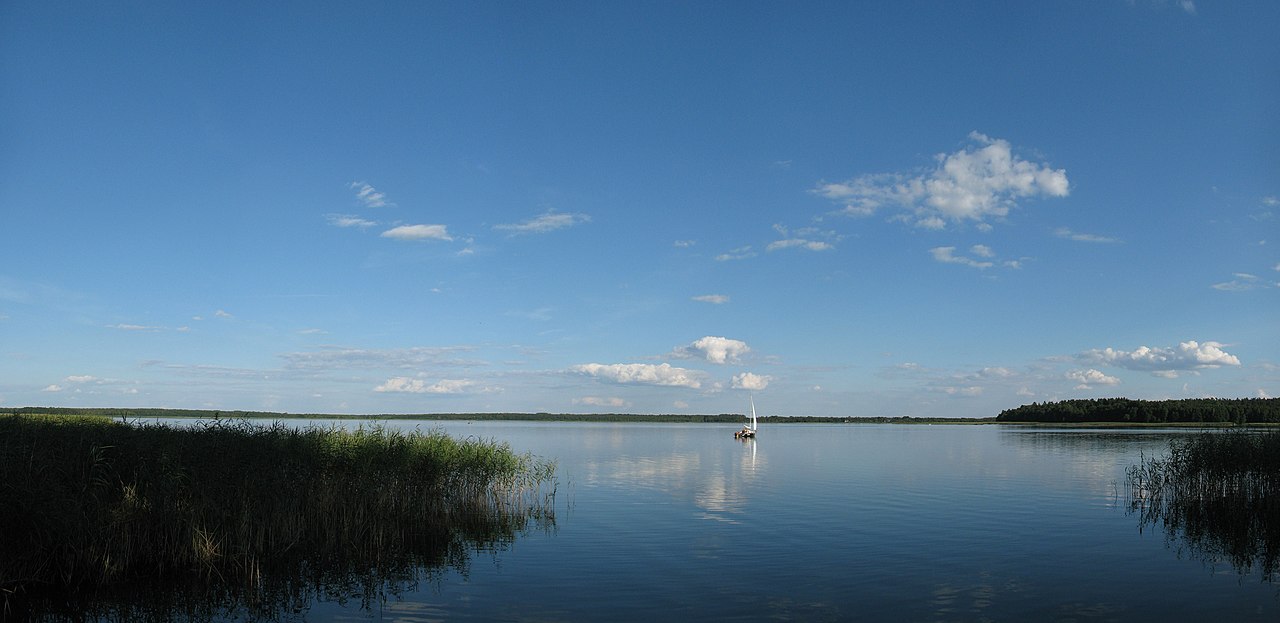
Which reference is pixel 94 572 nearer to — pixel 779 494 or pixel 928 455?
pixel 779 494

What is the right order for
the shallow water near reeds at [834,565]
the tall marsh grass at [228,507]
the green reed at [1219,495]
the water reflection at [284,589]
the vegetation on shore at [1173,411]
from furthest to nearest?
the vegetation on shore at [1173,411]
the green reed at [1219,495]
the tall marsh grass at [228,507]
the shallow water near reeds at [834,565]
the water reflection at [284,589]

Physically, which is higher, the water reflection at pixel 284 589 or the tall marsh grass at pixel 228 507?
the tall marsh grass at pixel 228 507

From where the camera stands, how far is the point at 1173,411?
528ft

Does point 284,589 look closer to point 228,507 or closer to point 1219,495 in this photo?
point 228,507

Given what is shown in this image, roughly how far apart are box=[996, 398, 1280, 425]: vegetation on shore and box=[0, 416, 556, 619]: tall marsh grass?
15615 cm

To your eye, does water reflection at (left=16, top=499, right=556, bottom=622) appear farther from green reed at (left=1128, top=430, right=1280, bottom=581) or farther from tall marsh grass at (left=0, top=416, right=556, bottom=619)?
green reed at (left=1128, top=430, right=1280, bottom=581)

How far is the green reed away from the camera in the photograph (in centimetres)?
2516

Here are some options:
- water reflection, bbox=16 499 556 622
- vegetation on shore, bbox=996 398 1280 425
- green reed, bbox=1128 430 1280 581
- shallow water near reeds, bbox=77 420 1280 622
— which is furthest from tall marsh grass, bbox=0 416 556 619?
vegetation on shore, bbox=996 398 1280 425

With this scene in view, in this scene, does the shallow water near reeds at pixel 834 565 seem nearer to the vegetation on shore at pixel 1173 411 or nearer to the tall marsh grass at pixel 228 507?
the tall marsh grass at pixel 228 507

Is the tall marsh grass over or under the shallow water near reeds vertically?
over

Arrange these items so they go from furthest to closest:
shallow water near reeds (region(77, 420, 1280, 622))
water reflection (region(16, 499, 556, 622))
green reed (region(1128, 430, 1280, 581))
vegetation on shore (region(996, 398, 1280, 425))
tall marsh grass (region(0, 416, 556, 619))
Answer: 1. vegetation on shore (region(996, 398, 1280, 425))
2. green reed (region(1128, 430, 1280, 581))
3. tall marsh grass (region(0, 416, 556, 619))
4. shallow water near reeds (region(77, 420, 1280, 622))
5. water reflection (region(16, 499, 556, 622))

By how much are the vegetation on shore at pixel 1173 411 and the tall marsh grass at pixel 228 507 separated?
15615 cm

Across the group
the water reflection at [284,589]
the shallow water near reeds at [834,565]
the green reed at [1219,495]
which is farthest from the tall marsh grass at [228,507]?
the green reed at [1219,495]

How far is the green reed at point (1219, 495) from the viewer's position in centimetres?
2516
